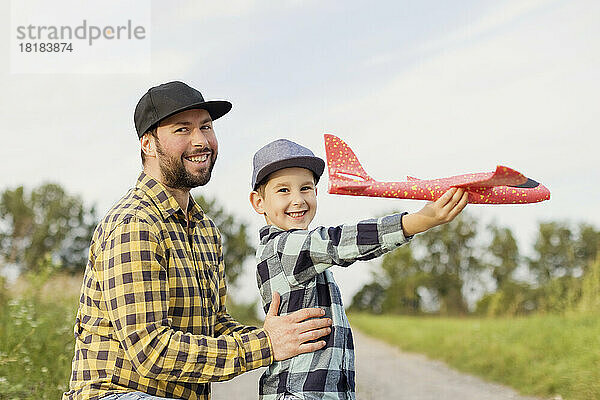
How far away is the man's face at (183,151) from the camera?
352cm

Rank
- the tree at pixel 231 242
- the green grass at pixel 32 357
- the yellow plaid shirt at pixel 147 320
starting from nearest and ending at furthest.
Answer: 1. the yellow plaid shirt at pixel 147 320
2. the green grass at pixel 32 357
3. the tree at pixel 231 242

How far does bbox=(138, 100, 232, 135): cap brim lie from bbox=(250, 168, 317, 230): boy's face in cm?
45

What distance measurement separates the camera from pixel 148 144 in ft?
11.8

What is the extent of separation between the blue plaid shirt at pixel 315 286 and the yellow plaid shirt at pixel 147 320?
0.15 metres

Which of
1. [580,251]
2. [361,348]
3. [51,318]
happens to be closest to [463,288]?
[580,251]

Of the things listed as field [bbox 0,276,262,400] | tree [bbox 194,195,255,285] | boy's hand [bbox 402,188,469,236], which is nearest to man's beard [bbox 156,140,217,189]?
boy's hand [bbox 402,188,469,236]

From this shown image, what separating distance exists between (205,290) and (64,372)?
119 inches

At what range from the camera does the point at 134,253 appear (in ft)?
10.4

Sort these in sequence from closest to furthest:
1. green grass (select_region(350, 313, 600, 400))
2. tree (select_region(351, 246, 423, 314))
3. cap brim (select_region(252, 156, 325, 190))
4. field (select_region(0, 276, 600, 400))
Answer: cap brim (select_region(252, 156, 325, 190)) < field (select_region(0, 276, 600, 400)) < green grass (select_region(350, 313, 600, 400)) < tree (select_region(351, 246, 423, 314))

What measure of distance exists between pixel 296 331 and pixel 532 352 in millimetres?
7013

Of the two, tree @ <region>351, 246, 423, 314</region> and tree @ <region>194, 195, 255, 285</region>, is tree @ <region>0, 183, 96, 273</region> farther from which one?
tree @ <region>351, 246, 423, 314</region>

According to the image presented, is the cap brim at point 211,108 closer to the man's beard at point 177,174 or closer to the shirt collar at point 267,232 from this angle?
the man's beard at point 177,174

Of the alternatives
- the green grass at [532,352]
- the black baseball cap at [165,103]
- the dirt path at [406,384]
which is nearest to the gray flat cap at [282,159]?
the black baseball cap at [165,103]

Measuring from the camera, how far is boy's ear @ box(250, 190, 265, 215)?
11.5 ft
